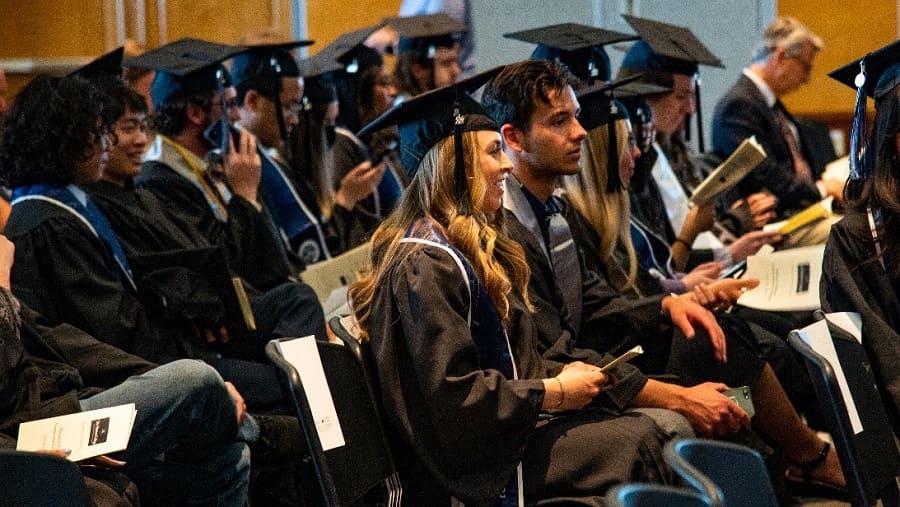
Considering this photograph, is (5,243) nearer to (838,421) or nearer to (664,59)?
(838,421)

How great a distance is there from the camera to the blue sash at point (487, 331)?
10.1 ft

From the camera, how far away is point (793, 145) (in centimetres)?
724

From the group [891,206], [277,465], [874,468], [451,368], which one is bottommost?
[277,465]

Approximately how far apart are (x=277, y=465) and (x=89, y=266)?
79 cm

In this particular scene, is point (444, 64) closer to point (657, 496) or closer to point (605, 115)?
point (605, 115)

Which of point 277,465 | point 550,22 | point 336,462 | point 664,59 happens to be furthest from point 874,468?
point 550,22

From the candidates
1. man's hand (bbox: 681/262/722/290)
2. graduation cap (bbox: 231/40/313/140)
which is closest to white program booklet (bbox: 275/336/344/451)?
man's hand (bbox: 681/262/722/290)

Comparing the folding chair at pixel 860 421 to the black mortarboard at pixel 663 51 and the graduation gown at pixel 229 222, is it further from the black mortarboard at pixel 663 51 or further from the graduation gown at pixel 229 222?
the black mortarboard at pixel 663 51

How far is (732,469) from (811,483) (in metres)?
2.50

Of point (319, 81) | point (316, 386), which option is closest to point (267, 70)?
point (319, 81)

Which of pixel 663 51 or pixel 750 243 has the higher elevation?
pixel 663 51

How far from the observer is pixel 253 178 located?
5.02m

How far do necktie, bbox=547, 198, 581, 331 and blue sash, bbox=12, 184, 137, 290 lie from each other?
4.10 feet

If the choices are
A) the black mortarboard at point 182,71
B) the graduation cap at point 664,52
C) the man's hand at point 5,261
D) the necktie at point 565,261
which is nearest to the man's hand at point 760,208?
the graduation cap at point 664,52
